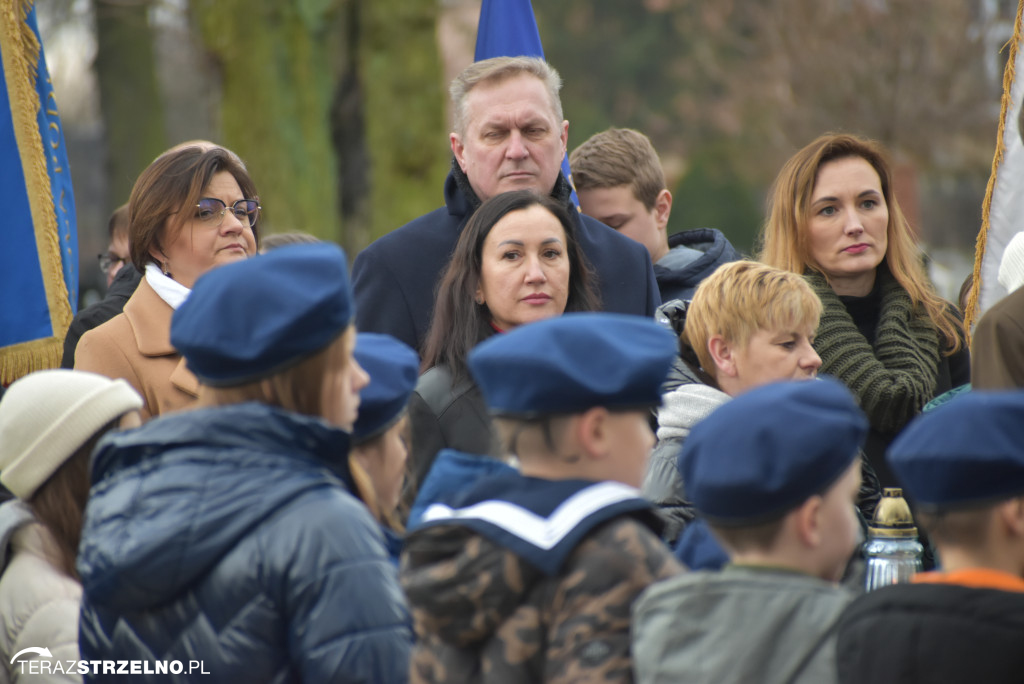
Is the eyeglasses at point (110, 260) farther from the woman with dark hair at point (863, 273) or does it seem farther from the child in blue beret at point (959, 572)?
the child in blue beret at point (959, 572)

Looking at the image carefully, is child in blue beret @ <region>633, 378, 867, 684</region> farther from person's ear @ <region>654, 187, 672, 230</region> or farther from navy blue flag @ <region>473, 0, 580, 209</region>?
navy blue flag @ <region>473, 0, 580, 209</region>

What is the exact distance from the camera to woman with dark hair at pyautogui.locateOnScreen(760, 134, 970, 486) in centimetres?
419

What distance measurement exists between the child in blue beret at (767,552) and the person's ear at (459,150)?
102 inches

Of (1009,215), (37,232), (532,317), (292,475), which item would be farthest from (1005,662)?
(37,232)

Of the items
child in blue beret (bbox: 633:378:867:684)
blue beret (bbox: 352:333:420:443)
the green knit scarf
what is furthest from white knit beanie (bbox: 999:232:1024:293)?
blue beret (bbox: 352:333:420:443)

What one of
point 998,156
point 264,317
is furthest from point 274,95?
point 264,317

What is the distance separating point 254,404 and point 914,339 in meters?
2.76

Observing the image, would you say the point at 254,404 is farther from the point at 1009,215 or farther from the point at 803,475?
the point at 1009,215

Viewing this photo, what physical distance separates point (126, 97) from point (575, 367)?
14.3 meters

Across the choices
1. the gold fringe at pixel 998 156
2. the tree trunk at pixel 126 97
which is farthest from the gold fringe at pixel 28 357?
the tree trunk at pixel 126 97

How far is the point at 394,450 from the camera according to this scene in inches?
112

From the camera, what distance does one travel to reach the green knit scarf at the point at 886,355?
13.4 feet

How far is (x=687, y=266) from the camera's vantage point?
17.6 ft

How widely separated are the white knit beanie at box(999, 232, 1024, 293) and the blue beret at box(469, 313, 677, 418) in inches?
75.0
